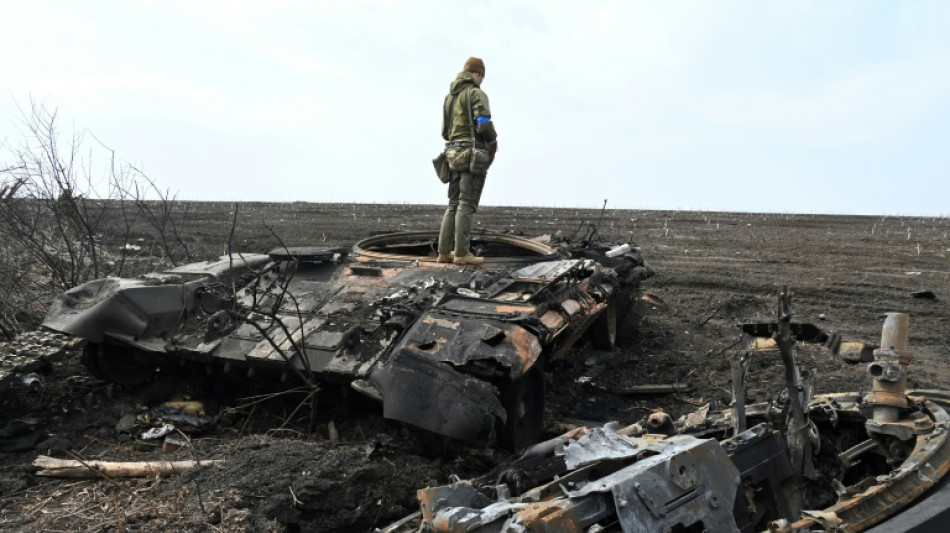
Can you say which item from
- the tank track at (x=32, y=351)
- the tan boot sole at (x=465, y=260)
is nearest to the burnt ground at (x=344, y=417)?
the tank track at (x=32, y=351)

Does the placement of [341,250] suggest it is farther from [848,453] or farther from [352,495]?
[848,453]

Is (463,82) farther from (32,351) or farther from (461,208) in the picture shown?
(32,351)

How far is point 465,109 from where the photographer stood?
695 cm

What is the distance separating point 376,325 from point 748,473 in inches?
130

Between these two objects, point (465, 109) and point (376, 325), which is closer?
point (376, 325)

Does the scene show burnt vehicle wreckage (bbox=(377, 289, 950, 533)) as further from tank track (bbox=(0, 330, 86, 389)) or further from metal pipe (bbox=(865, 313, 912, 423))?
tank track (bbox=(0, 330, 86, 389))

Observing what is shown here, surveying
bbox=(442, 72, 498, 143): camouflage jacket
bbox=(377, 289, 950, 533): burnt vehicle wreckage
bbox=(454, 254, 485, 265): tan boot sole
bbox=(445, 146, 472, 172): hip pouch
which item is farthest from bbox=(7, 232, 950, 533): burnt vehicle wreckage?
bbox=(442, 72, 498, 143): camouflage jacket

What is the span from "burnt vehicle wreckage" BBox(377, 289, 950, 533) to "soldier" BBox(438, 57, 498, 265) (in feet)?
10.9

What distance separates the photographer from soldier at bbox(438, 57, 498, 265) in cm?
689

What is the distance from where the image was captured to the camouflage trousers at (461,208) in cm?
702

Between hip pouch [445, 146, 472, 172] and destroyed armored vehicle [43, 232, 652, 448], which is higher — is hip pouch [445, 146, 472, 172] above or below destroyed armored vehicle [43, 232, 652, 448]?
above

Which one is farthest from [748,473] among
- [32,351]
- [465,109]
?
[32,351]

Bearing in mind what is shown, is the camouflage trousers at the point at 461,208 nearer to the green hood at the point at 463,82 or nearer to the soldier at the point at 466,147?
the soldier at the point at 466,147

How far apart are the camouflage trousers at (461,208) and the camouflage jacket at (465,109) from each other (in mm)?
348
